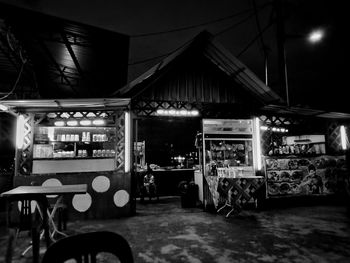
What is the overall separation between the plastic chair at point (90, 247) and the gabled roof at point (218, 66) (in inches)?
285

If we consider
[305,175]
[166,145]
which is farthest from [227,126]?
[166,145]

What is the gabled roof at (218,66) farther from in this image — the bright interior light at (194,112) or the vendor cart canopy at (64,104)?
the bright interior light at (194,112)

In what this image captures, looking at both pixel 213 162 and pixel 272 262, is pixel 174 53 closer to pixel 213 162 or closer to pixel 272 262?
pixel 213 162

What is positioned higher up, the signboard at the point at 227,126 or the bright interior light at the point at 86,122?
the bright interior light at the point at 86,122

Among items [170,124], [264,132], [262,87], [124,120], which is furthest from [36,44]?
[264,132]

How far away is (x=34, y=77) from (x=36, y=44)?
406 centimetres

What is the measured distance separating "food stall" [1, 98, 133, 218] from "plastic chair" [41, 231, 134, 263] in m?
6.21

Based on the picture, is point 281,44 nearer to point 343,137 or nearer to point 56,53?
point 343,137

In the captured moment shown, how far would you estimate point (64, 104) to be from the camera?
7.89 m

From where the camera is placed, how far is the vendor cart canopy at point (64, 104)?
739cm

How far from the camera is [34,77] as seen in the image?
1150cm

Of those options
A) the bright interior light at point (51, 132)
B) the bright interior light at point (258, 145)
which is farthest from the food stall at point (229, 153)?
the bright interior light at point (51, 132)

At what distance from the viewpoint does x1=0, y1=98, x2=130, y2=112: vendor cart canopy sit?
7.39 meters

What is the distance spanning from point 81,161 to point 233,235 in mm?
5817
